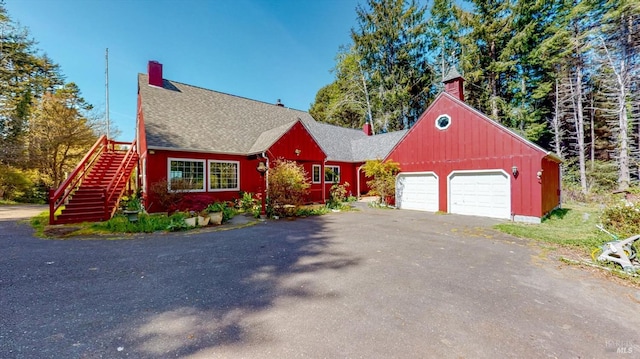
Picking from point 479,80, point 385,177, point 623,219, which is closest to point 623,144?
point 479,80

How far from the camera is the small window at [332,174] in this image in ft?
55.4

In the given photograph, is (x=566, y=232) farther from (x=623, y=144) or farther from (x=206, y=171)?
(x=623, y=144)

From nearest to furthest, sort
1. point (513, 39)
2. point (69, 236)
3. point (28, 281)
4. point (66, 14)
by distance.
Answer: point (28, 281), point (69, 236), point (66, 14), point (513, 39)

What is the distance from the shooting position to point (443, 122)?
11945 mm

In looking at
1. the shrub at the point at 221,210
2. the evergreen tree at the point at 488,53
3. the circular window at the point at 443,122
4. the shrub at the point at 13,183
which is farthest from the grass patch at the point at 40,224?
the evergreen tree at the point at 488,53

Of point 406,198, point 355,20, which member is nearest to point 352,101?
point 355,20

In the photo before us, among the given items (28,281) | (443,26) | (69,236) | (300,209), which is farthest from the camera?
(443,26)

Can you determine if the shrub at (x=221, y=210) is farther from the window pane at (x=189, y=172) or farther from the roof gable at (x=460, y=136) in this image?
the roof gable at (x=460, y=136)

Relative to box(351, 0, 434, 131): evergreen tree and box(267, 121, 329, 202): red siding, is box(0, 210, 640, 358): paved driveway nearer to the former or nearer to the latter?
box(267, 121, 329, 202): red siding

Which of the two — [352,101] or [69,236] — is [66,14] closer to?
[69,236]

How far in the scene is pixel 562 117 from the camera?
20.0 meters

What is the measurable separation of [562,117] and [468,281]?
80.4ft

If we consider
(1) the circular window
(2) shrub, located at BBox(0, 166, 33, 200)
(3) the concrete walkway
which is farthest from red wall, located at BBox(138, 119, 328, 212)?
(2) shrub, located at BBox(0, 166, 33, 200)

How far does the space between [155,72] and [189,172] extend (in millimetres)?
7091
